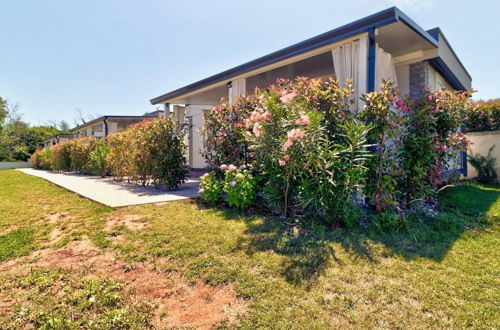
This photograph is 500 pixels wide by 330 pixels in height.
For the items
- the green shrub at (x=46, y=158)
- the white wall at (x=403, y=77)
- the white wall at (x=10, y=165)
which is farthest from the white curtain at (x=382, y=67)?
the white wall at (x=10, y=165)

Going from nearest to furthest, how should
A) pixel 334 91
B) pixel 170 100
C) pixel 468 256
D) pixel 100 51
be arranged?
pixel 468 256
pixel 334 91
pixel 170 100
pixel 100 51

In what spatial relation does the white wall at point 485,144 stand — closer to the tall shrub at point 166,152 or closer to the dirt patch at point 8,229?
the tall shrub at point 166,152

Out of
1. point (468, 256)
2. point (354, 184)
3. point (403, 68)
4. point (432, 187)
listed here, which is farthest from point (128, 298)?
point (403, 68)

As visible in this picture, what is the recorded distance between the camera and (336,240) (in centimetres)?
316

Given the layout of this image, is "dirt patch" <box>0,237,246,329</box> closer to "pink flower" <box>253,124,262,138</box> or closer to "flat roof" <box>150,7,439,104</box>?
"pink flower" <box>253,124,262,138</box>

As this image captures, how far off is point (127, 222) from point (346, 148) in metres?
3.46

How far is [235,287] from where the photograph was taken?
7.10ft

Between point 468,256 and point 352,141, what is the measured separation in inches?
70.1

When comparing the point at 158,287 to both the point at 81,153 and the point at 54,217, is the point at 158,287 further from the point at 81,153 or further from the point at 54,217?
the point at 81,153

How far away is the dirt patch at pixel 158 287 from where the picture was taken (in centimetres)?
184

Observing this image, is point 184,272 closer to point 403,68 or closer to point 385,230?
point 385,230

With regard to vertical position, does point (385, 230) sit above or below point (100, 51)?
below

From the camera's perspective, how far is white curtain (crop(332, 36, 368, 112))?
15.4ft

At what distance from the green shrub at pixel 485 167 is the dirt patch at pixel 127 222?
9.67m
